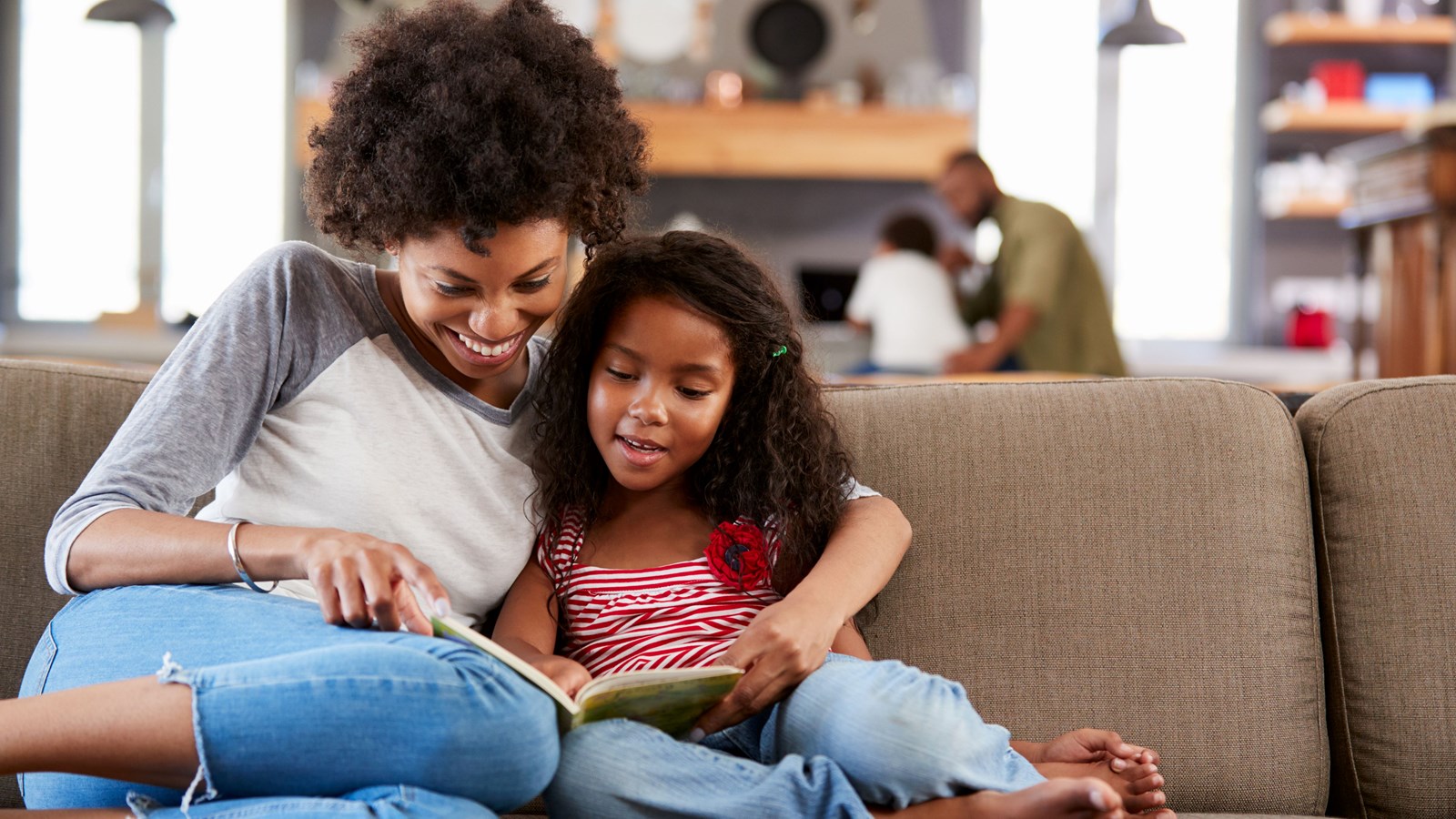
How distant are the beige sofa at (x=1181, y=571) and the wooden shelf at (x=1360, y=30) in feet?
16.6

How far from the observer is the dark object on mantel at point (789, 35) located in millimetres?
6176

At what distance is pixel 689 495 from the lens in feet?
4.85

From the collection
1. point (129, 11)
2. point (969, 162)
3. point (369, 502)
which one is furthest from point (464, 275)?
point (129, 11)

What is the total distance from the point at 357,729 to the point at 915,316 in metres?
3.73

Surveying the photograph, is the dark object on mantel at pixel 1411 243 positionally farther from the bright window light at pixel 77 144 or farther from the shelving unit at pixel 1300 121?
the bright window light at pixel 77 144

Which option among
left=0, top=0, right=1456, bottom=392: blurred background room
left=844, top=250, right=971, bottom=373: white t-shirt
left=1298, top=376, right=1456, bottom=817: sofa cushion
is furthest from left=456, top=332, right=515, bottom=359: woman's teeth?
left=0, top=0, right=1456, bottom=392: blurred background room

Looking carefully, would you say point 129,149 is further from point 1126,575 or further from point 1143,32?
point 1126,575

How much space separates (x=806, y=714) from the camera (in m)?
1.17

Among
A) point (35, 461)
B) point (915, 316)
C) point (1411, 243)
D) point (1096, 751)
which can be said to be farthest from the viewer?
point (915, 316)

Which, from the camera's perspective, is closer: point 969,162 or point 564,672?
point 564,672

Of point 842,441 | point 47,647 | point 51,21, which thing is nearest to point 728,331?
point 842,441

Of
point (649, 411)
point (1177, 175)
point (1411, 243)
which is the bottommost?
point (649, 411)

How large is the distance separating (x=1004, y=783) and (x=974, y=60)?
18.4ft

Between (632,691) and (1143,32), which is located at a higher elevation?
(1143,32)
